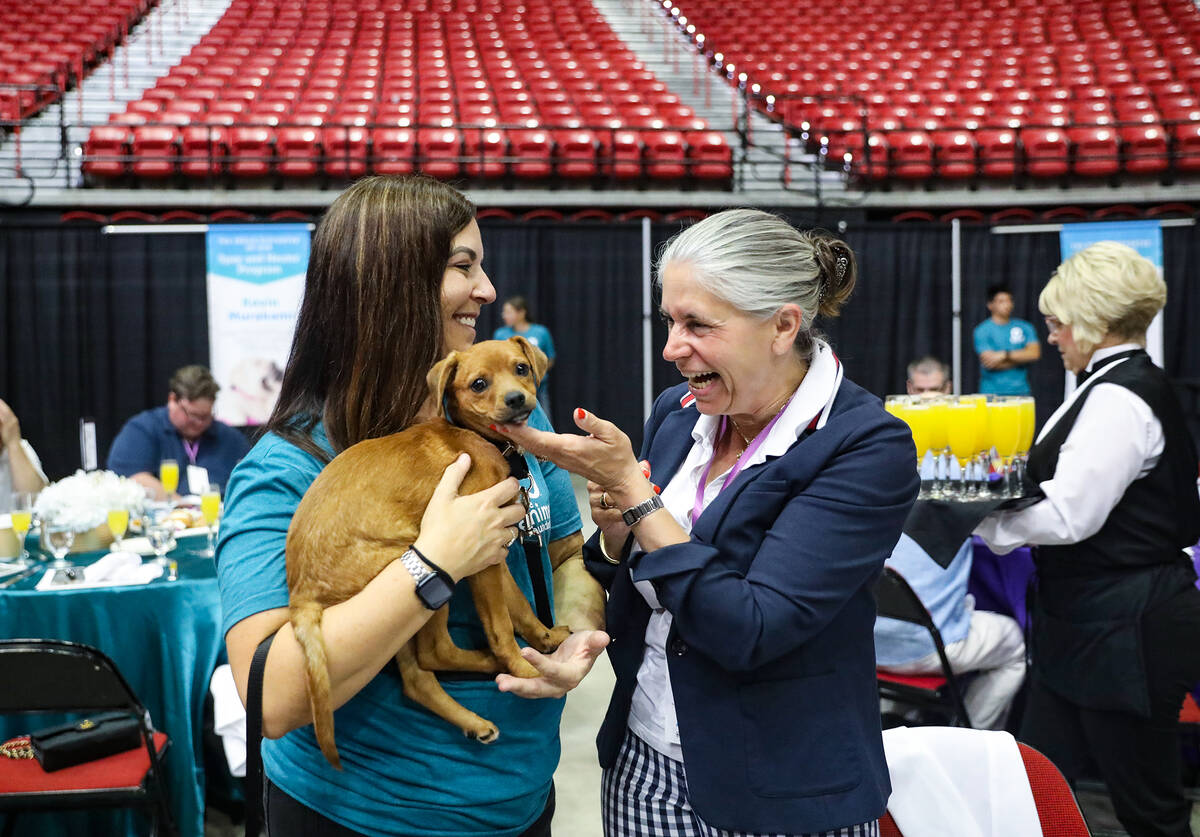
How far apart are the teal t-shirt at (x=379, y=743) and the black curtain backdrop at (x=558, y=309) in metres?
6.97

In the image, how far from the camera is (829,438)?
123cm

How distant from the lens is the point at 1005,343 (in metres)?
7.78

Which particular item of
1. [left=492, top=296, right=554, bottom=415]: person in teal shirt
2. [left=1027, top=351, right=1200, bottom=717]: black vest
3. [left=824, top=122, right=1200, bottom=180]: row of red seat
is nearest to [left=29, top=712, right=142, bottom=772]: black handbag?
[left=1027, top=351, right=1200, bottom=717]: black vest

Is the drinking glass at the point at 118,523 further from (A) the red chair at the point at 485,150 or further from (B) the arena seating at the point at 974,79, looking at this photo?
(B) the arena seating at the point at 974,79

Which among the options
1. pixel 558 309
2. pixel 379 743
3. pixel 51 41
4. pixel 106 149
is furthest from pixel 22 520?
pixel 51 41

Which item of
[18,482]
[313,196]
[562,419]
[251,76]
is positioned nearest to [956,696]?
[18,482]

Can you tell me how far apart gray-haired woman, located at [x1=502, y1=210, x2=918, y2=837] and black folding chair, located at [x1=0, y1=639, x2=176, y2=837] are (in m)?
1.45

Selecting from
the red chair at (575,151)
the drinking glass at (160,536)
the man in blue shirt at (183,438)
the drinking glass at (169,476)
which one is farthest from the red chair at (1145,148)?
the drinking glass at (160,536)

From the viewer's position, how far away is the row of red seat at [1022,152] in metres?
9.07

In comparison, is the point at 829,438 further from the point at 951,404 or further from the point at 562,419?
the point at 562,419

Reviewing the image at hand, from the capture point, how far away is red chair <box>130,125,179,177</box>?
328 inches

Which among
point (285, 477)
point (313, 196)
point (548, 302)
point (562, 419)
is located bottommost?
point (562, 419)

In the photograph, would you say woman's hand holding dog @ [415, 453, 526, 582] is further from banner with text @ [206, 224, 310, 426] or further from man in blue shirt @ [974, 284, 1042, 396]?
man in blue shirt @ [974, 284, 1042, 396]

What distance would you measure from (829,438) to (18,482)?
11.4ft
